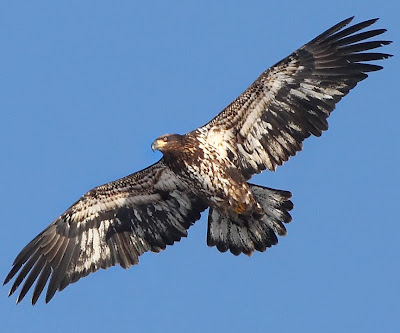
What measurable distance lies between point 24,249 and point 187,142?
378 cm

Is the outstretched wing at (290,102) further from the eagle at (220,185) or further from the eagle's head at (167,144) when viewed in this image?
the eagle's head at (167,144)

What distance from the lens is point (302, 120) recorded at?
2308 centimetres

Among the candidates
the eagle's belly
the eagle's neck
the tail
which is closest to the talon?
the eagle's belly

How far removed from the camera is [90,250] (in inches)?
949

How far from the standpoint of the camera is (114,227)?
79.7 ft

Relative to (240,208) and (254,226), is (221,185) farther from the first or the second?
(254,226)

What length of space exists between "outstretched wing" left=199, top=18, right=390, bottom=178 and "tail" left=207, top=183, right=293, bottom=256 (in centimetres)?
54

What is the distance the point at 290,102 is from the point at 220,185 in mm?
2042

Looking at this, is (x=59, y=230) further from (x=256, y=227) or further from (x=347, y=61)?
(x=347, y=61)

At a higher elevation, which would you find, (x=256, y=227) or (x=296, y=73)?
(x=296, y=73)

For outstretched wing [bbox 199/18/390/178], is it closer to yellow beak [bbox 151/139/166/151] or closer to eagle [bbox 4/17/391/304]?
eagle [bbox 4/17/391/304]

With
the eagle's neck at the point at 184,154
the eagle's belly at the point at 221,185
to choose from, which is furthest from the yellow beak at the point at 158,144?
the eagle's belly at the point at 221,185

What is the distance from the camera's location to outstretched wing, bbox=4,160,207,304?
23.8 meters

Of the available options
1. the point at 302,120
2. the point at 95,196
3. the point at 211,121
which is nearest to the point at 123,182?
the point at 95,196
